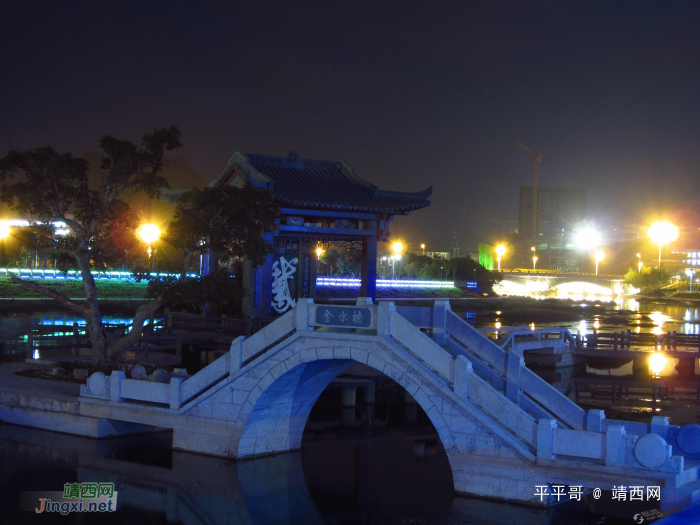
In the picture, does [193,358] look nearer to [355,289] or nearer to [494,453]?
[494,453]

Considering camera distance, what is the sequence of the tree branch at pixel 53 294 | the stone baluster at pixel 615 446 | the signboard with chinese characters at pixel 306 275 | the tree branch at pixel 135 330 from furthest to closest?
the signboard with chinese characters at pixel 306 275 < the tree branch at pixel 53 294 < the tree branch at pixel 135 330 < the stone baluster at pixel 615 446

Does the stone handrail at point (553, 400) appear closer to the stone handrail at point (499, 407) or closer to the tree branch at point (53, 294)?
the stone handrail at point (499, 407)

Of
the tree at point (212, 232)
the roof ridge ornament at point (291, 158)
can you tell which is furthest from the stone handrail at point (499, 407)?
the roof ridge ornament at point (291, 158)

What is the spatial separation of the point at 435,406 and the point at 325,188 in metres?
20.5

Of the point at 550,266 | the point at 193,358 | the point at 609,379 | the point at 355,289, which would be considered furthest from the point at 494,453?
the point at 550,266

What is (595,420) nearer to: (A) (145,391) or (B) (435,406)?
(B) (435,406)

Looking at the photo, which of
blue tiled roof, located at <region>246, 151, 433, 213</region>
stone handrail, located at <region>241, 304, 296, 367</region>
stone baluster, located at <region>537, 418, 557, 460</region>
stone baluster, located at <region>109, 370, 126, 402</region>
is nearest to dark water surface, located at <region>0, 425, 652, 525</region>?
stone baluster, located at <region>537, 418, 557, 460</region>

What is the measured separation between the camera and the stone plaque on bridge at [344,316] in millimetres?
14195

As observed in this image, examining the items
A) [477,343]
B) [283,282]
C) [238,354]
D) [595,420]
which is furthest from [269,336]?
[283,282]

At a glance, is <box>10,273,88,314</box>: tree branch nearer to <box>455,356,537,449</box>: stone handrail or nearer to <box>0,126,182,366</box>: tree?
<box>0,126,182,366</box>: tree

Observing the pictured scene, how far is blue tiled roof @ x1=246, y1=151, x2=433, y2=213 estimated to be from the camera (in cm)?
3069

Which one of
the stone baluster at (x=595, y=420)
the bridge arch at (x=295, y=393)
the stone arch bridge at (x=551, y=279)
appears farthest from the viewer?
the stone arch bridge at (x=551, y=279)

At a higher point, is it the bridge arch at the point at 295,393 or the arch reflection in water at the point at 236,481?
the bridge arch at the point at 295,393

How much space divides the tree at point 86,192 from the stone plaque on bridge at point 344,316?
26.6ft
